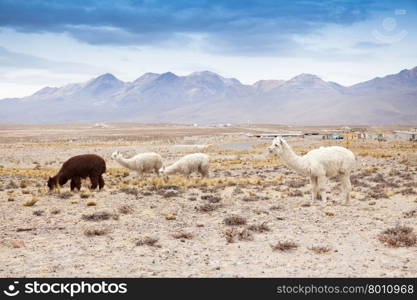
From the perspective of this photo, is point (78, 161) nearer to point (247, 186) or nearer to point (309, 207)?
point (247, 186)

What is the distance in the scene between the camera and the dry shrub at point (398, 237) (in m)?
8.94

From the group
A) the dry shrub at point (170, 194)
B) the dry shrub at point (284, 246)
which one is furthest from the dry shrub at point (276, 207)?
the dry shrub at point (284, 246)

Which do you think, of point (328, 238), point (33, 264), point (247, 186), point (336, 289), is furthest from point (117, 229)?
point (247, 186)

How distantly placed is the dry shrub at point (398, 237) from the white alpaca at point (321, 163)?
3.59 metres

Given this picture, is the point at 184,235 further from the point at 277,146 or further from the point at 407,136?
the point at 407,136

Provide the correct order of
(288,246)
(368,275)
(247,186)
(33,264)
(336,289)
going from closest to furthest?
(336,289) < (368,275) < (33,264) < (288,246) < (247,186)

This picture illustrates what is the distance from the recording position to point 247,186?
19109 mm

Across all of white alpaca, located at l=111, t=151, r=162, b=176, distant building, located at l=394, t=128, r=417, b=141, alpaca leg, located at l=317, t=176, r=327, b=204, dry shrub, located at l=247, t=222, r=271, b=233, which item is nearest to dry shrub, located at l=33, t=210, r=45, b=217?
dry shrub, located at l=247, t=222, r=271, b=233

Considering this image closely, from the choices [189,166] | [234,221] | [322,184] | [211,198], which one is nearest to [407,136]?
[189,166]

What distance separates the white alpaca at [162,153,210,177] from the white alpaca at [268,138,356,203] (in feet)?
24.1

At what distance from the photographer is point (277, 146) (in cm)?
1376

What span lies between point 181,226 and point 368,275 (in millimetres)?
5177

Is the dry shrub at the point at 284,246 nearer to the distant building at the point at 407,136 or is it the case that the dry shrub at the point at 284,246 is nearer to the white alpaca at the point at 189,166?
the white alpaca at the point at 189,166

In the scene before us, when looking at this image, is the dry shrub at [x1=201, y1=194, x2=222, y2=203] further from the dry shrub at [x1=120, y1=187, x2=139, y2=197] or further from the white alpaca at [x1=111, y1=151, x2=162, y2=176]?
the white alpaca at [x1=111, y1=151, x2=162, y2=176]
